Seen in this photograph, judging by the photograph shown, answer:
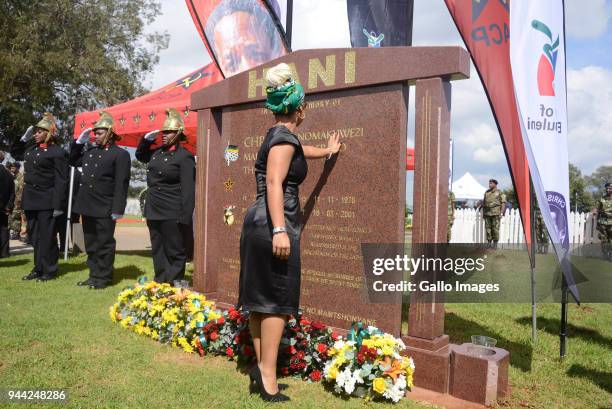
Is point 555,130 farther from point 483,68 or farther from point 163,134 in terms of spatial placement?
point 163,134

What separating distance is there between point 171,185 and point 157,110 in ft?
10.8

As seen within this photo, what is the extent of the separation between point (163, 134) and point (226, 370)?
10.8 feet

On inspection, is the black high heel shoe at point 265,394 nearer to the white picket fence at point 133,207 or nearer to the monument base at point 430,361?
the monument base at point 430,361

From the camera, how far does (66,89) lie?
2253cm

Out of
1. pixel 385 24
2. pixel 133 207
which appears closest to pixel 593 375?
pixel 385 24

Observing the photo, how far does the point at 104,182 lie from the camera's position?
633 centimetres

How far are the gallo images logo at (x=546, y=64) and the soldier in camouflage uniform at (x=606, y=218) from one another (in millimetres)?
10526

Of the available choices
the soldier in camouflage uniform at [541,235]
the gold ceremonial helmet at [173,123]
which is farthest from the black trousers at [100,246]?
the soldier in camouflage uniform at [541,235]

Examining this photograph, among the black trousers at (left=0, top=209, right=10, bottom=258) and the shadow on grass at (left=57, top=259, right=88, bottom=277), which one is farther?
the black trousers at (left=0, top=209, right=10, bottom=258)

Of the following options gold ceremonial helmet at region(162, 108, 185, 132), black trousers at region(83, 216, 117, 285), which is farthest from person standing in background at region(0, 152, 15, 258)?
gold ceremonial helmet at region(162, 108, 185, 132)

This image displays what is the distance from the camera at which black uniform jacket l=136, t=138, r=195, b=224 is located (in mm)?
5750

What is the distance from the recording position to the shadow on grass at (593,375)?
3627 mm

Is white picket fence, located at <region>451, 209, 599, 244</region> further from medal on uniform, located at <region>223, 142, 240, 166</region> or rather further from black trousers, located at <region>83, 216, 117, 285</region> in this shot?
medal on uniform, located at <region>223, 142, 240, 166</region>

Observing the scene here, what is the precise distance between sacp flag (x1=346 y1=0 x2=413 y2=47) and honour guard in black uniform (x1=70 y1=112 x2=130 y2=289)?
14.7 feet
